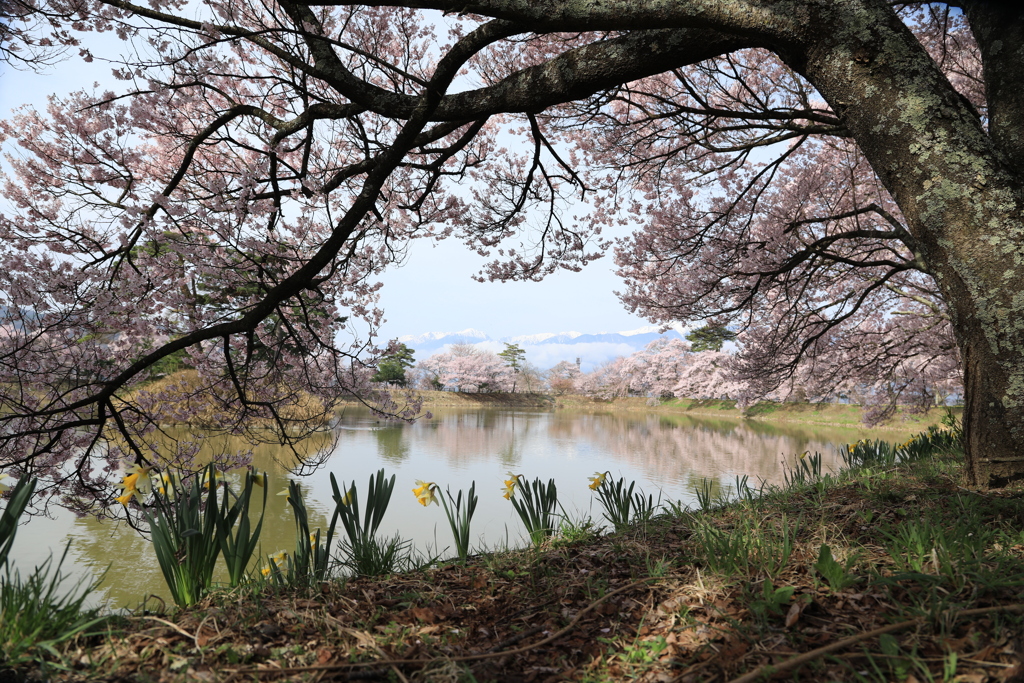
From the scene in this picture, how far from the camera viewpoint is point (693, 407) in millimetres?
32719

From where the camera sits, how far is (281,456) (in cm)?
1073

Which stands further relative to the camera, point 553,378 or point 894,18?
point 553,378

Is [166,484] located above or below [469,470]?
above

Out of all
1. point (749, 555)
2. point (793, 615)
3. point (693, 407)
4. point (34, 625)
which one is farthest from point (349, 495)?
point (693, 407)

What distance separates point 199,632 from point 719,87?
215 inches

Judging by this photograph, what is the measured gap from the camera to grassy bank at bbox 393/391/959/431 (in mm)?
18169

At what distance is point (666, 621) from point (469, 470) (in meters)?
8.63

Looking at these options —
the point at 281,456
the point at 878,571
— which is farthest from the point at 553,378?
the point at 878,571

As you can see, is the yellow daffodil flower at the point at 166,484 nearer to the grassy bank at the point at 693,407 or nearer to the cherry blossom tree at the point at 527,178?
the cherry blossom tree at the point at 527,178

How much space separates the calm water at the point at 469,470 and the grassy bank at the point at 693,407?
2061mm

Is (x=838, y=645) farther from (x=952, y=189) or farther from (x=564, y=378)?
(x=564, y=378)

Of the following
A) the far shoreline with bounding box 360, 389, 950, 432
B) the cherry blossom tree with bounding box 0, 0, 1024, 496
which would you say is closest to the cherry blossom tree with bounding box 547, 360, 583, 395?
the far shoreline with bounding box 360, 389, 950, 432

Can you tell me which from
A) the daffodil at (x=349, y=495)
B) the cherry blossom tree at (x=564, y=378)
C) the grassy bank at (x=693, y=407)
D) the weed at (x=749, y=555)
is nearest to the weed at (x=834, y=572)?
the weed at (x=749, y=555)

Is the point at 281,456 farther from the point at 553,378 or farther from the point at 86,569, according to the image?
the point at 553,378
